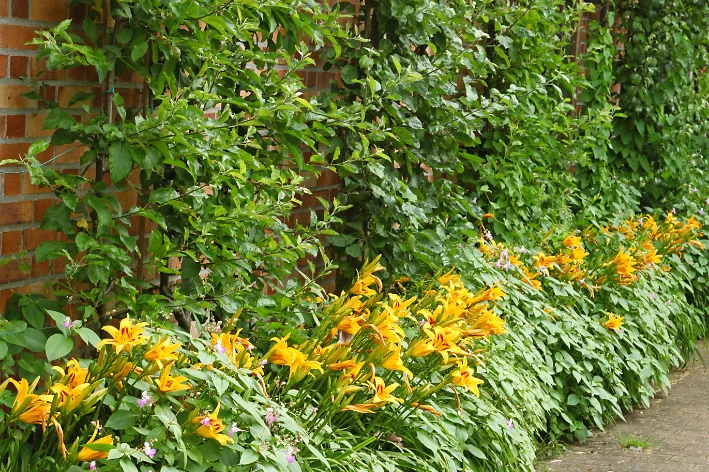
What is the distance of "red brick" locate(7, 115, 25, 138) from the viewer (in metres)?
3.28

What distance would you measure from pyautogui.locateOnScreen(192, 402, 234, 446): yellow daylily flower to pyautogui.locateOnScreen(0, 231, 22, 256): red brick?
0.96 meters

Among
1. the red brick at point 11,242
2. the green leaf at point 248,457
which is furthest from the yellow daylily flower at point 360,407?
the red brick at point 11,242

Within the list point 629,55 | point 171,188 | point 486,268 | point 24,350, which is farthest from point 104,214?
point 629,55

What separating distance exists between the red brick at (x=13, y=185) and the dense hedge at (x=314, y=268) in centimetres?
11

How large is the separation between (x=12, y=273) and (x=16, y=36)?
792 millimetres

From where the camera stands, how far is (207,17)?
342 cm

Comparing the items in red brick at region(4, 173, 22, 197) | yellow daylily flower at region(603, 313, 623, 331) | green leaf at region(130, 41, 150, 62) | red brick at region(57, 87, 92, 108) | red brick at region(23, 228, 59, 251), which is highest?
green leaf at region(130, 41, 150, 62)

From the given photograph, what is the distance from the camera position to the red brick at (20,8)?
3.25 metres

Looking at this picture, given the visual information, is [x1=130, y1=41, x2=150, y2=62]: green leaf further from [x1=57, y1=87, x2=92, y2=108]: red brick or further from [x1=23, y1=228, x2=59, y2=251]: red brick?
[x1=23, y1=228, x2=59, y2=251]: red brick

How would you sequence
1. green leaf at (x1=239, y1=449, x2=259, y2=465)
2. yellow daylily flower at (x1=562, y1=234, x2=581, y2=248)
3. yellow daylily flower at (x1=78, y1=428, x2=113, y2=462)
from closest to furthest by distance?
yellow daylily flower at (x1=78, y1=428, x2=113, y2=462), green leaf at (x1=239, y1=449, x2=259, y2=465), yellow daylily flower at (x1=562, y1=234, x2=581, y2=248)

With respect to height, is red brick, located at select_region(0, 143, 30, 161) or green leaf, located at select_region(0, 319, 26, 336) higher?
red brick, located at select_region(0, 143, 30, 161)

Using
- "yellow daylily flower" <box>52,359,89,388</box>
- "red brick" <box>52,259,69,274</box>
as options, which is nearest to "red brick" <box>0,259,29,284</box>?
"red brick" <box>52,259,69,274</box>

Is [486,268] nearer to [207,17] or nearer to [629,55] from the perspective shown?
[207,17]

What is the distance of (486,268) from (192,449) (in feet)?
9.42
